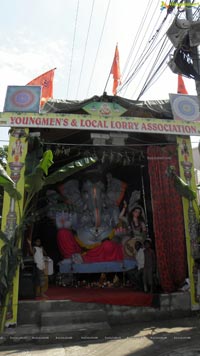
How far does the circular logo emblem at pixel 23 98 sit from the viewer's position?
8.50m

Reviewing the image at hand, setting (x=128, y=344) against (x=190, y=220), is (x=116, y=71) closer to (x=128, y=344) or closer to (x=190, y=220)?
(x=190, y=220)

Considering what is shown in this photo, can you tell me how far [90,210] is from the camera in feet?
35.3

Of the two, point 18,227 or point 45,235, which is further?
point 45,235

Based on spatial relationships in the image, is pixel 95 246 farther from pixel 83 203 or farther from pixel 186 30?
pixel 186 30

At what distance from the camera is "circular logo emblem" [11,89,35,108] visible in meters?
8.50

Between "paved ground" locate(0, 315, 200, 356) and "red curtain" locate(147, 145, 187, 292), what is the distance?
5.05 ft

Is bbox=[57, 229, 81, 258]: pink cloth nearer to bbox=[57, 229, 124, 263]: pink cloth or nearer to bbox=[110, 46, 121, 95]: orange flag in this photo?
bbox=[57, 229, 124, 263]: pink cloth

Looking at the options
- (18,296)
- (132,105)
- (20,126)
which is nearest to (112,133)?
(132,105)

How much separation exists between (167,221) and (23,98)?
5.01 m

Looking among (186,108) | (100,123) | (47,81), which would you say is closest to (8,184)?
(100,123)

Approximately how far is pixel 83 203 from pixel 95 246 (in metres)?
1.45

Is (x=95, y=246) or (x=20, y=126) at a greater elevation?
(x=20, y=126)

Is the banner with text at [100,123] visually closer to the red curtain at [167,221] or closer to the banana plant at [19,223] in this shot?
the red curtain at [167,221]

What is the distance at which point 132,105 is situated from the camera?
9.13 m
